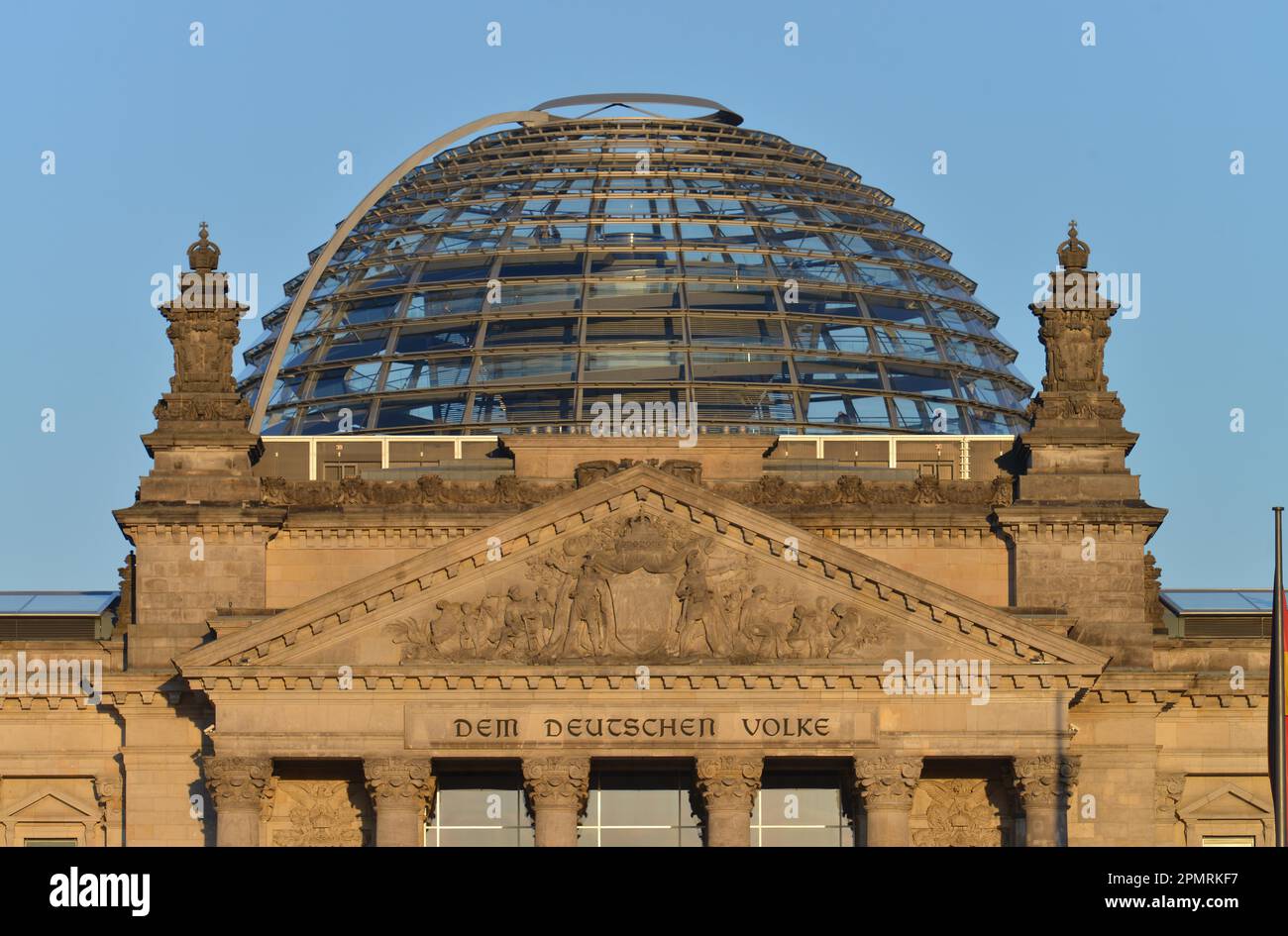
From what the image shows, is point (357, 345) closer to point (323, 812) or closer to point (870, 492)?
point (870, 492)

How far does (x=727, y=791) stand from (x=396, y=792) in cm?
725

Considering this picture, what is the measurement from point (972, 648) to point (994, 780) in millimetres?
4099

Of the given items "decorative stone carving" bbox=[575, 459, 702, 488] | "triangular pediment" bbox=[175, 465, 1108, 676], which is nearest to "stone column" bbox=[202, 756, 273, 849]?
"triangular pediment" bbox=[175, 465, 1108, 676]

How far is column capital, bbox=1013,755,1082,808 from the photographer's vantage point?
7775cm

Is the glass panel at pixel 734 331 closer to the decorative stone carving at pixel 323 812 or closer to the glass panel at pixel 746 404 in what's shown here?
the glass panel at pixel 746 404

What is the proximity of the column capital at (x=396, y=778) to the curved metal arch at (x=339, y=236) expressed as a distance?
1684 cm

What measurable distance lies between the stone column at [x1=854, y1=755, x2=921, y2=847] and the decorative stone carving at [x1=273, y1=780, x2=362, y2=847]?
11.6 m

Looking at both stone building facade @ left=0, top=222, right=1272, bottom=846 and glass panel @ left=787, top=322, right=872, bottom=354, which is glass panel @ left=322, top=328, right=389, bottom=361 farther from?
glass panel @ left=787, top=322, right=872, bottom=354

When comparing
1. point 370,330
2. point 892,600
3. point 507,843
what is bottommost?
point 507,843

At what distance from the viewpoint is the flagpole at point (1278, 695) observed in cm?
7325

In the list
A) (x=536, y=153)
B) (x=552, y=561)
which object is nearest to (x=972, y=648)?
(x=552, y=561)

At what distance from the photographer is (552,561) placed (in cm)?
7806

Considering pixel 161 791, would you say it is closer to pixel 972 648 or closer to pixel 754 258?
pixel 972 648

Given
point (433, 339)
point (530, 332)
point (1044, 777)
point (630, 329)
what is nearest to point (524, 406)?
point (530, 332)
